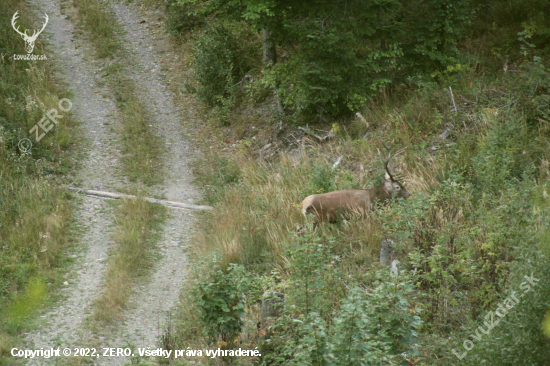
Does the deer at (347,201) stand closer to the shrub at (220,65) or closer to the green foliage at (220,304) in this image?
the green foliage at (220,304)

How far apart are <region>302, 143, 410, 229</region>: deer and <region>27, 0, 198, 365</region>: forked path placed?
2.47 meters

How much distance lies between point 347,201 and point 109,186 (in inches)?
229

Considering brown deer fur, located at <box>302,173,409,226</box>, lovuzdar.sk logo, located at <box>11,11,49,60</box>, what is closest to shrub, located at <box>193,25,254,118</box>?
lovuzdar.sk logo, located at <box>11,11,49,60</box>

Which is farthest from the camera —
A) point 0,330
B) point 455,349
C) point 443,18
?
point 443,18

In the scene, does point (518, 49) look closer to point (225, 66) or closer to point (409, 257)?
point (409, 257)

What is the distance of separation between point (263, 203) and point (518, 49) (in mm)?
6403

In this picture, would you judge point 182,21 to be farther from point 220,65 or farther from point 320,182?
point 320,182

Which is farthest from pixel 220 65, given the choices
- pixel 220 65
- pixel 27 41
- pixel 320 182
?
pixel 320 182

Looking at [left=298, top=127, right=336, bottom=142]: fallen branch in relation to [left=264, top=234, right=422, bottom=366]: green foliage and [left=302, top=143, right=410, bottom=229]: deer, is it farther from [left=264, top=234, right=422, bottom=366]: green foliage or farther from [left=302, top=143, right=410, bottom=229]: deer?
[left=264, top=234, right=422, bottom=366]: green foliage

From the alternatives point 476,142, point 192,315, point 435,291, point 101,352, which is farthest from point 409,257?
point 101,352

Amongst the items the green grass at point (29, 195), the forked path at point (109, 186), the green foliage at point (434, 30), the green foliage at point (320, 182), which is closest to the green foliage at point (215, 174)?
the forked path at point (109, 186)

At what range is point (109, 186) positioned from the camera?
11.6m

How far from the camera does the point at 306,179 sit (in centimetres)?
1011

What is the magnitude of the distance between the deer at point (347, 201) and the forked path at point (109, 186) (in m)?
2.47
